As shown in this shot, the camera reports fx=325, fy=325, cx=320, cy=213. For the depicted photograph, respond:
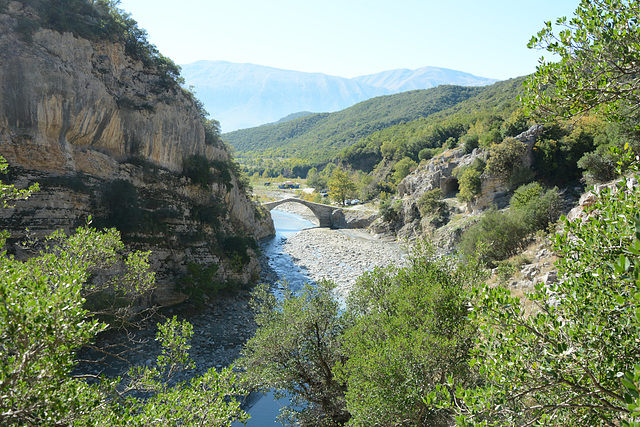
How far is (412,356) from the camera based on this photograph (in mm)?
7742

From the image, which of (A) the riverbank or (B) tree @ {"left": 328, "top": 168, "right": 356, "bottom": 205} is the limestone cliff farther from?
(B) tree @ {"left": 328, "top": 168, "right": 356, "bottom": 205}

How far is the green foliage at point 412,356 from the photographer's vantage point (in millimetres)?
7414

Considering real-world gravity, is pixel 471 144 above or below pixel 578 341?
above

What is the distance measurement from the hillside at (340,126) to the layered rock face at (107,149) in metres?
83.6

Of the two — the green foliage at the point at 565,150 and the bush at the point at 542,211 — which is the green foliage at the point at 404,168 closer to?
the green foliage at the point at 565,150

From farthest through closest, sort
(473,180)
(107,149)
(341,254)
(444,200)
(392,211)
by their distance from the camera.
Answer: (392,211) < (444,200) < (341,254) < (473,180) < (107,149)

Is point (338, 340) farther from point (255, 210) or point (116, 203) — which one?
point (255, 210)

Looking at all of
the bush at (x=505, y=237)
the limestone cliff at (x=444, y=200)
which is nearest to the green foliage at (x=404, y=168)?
the limestone cliff at (x=444, y=200)

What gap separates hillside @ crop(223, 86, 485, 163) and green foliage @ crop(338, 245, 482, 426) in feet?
327

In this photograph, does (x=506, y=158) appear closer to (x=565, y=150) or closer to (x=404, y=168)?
(x=565, y=150)

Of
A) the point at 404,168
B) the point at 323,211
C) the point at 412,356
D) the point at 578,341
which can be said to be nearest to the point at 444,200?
the point at 404,168

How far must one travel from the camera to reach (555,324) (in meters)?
3.98

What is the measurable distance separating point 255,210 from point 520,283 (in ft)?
110

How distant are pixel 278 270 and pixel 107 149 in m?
17.9
